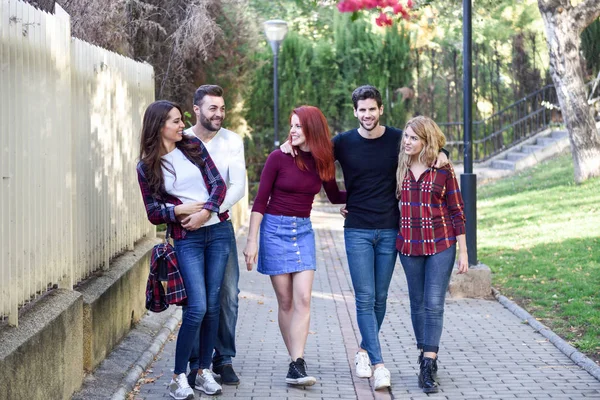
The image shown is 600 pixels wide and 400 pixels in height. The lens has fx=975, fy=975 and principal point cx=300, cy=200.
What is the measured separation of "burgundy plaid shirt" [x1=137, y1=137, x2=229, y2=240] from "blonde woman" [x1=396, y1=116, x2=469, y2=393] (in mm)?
1223

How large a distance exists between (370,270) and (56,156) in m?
2.22

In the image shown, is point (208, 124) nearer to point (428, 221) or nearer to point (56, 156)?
point (56, 156)

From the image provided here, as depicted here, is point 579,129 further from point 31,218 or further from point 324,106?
point 31,218

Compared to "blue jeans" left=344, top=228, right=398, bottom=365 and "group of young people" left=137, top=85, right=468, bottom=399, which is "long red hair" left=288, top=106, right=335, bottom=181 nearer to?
"group of young people" left=137, top=85, right=468, bottom=399

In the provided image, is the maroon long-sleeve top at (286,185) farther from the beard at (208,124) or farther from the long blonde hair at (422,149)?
the long blonde hair at (422,149)

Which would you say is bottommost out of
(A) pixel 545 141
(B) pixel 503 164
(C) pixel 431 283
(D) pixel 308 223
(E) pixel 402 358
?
(E) pixel 402 358

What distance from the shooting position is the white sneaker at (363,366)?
22.4ft

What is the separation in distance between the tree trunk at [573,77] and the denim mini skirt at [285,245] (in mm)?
12394

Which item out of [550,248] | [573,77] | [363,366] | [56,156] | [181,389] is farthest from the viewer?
[573,77]

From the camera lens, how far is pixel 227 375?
22.0 feet

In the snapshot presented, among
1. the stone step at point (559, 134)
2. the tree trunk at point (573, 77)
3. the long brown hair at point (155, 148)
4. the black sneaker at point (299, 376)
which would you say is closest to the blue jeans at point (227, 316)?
the black sneaker at point (299, 376)

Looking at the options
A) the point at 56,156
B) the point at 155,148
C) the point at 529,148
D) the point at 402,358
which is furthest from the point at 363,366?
the point at 529,148

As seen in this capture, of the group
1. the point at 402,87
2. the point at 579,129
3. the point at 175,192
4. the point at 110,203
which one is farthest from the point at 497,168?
the point at 175,192

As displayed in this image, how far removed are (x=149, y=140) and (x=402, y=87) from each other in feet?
64.8
